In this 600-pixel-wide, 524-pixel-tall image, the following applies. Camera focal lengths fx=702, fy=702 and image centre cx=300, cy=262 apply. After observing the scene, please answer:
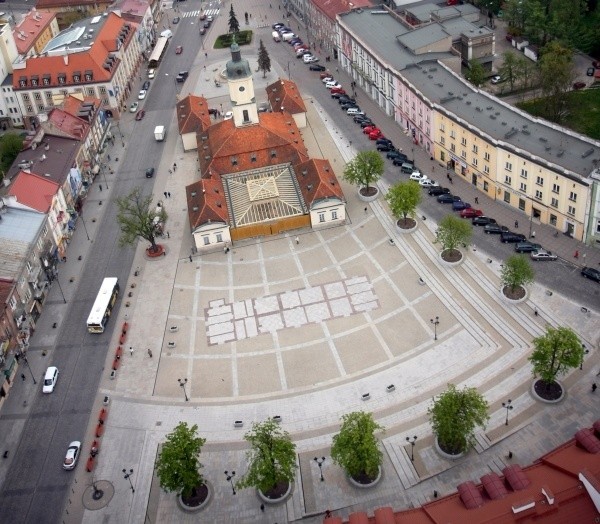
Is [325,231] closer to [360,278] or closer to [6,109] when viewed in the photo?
[360,278]

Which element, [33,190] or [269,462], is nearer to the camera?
[269,462]

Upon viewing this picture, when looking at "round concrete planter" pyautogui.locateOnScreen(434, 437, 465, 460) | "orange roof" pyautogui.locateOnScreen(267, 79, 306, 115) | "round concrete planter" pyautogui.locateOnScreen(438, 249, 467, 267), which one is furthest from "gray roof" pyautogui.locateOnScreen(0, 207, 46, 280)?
"round concrete planter" pyautogui.locateOnScreen(434, 437, 465, 460)

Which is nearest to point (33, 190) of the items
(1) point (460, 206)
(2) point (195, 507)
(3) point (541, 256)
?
(2) point (195, 507)

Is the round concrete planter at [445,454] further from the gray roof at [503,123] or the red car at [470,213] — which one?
the gray roof at [503,123]

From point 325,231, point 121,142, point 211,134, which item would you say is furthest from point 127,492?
point 121,142

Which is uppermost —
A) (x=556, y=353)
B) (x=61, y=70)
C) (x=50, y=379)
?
(x=61, y=70)

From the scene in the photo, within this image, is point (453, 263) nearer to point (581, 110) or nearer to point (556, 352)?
point (556, 352)

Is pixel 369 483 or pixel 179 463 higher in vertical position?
pixel 179 463
